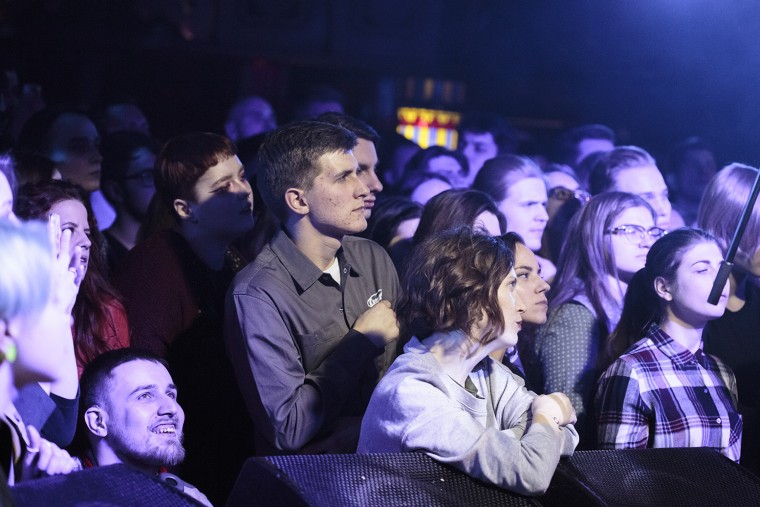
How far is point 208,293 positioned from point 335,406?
2.56 ft

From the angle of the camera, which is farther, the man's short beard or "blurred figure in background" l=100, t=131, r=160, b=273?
"blurred figure in background" l=100, t=131, r=160, b=273

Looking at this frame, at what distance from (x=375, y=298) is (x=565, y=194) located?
244 centimetres

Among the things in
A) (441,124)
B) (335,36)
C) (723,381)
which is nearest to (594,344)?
(723,381)

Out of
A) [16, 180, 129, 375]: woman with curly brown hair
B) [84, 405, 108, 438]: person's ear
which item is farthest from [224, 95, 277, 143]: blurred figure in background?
[84, 405, 108, 438]: person's ear

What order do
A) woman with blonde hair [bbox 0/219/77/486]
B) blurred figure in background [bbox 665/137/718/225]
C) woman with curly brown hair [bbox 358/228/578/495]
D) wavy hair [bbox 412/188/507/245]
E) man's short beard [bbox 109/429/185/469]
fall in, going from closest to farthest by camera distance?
1. woman with blonde hair [bbox 0/219/77/486]
2. woman with curly brown hair [bbox 358/228/578/495]
3. man's short beard [bbox 109/429/185/469]
4. wavy hair [bbox 412/188/507/245]
5. blurred figure in background [bbox 665/137/718/225]

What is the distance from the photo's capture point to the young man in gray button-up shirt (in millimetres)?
2654

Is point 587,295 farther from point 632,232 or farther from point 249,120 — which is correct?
point 249,120

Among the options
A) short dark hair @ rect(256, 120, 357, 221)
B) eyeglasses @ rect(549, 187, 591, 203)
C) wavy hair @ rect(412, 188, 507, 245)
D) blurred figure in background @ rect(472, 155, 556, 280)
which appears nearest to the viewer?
short dark hair @ rect(256, 120, 357, 221)

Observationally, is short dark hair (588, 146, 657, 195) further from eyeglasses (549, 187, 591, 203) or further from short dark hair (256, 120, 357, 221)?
short dark hair (256, 120, 357, 221)

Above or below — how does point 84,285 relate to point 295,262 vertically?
below

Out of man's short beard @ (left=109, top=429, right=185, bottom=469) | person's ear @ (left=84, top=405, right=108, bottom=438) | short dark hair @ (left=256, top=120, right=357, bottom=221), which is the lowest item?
man's short beard @ (left=109, top=429, right=185, bottom=469)

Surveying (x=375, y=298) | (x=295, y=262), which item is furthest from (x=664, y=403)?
(x=295, y=262)

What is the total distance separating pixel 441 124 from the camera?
42.4ft

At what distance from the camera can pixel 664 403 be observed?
300 centimetres
